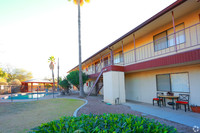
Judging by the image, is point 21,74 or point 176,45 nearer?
point 176,45

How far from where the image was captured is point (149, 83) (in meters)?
10.1

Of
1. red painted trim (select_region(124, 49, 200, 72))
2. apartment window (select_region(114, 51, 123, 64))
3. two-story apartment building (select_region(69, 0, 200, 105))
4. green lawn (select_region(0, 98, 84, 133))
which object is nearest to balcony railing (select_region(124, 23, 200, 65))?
two-story apartment building (select_region(69, 0, 200, 105))

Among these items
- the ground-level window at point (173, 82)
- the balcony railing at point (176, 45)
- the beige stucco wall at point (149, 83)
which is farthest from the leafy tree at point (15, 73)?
the ground-level window at point (173, 82)

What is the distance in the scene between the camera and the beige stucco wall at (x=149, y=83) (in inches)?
276

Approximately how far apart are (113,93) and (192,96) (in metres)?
5.11

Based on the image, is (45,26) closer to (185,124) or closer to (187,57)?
(187,57)

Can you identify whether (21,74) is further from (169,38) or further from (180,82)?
(180,82)

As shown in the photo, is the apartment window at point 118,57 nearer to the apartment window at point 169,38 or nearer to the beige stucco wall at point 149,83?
the beige stucco wall at point 149,83

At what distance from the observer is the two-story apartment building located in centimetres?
672

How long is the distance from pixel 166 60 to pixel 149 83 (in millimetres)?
3746

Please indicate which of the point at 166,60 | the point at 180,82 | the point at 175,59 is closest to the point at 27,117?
the point at 166,60

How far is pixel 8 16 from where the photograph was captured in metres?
13.9

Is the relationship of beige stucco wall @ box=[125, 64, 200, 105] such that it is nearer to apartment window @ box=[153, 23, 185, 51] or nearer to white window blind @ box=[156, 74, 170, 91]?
white window blind @ box=[156, 74, 170, 91]

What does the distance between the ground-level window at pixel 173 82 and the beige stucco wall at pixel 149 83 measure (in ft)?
0.86
